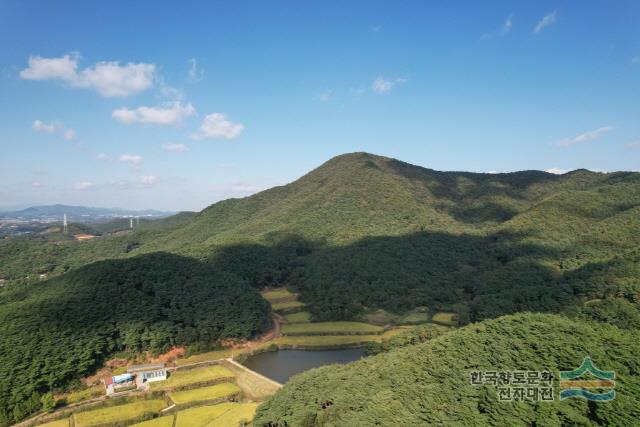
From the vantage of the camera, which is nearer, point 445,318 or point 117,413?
point 117,413

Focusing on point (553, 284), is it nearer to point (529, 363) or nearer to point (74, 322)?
point (529, 363)

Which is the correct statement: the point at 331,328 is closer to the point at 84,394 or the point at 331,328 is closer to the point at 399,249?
the point at 399,249

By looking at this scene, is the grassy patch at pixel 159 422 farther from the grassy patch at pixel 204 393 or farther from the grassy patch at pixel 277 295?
the grassy patch at pixel 277 295

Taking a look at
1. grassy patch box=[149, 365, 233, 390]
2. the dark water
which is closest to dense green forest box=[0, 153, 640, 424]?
the dark water

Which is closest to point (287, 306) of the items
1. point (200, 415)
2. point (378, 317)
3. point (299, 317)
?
point (299, 317)

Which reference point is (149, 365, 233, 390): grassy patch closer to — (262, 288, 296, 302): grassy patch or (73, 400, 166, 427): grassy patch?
(73, 400, 166, 427): grassy patch

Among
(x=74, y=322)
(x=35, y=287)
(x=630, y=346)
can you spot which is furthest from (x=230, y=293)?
(x=630, y=346)
